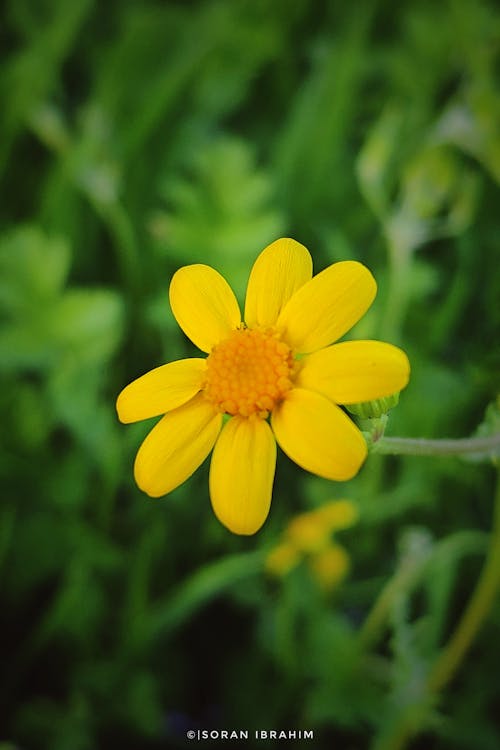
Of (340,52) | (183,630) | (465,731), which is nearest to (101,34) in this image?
(340,52)

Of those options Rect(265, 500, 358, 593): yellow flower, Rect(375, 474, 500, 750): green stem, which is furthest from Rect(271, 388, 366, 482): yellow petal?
Rect(265, 500, 358, 593): yellow flower

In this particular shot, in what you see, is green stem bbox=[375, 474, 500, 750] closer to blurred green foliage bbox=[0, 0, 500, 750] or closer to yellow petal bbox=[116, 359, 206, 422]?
blurred green foliage bbox=[0, 0, 500, 750]

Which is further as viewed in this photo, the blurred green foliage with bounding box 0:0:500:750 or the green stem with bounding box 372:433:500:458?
the blurred green foliage with bounding box 0:0:500:750

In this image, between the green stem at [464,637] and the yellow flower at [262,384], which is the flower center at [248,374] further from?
the green stem at [464,637]

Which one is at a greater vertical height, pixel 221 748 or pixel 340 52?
pixel 340 52

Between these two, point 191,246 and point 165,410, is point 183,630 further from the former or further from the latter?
point 165,410
